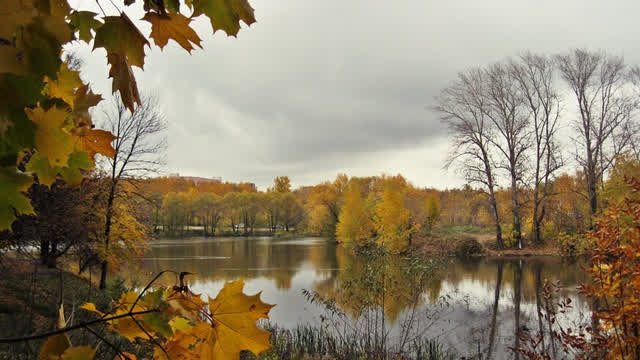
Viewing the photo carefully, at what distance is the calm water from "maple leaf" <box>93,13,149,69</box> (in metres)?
5.78

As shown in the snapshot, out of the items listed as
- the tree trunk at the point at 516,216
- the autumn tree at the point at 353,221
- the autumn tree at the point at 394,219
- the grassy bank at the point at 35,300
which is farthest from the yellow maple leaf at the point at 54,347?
the autumn tree at the point at 353,221

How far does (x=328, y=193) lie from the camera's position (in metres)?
57.2

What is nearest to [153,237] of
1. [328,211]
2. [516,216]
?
[516,216]

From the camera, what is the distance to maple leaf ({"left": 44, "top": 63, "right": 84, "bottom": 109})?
714 millimetres

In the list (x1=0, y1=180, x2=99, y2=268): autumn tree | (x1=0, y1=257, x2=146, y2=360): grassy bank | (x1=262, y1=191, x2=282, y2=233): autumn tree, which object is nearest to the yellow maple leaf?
(x1=0, y1=257, x2=146, y2=360): grassy bank

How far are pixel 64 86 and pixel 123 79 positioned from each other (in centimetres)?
10

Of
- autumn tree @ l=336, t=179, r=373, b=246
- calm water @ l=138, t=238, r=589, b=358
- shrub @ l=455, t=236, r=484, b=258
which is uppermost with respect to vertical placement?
autumn tree @ l=336, t=179, r=373, b=246

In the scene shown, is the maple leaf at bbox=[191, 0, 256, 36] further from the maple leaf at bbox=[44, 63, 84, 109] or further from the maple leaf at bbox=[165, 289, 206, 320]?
the maple leaf at bbox=[165, 289, 206, 320]

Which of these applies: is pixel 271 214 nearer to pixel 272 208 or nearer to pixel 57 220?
pixel 272 208

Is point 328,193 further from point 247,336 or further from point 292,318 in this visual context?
point 247,336

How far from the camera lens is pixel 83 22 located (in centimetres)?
73

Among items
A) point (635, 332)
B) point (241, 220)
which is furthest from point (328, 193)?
point (635, 332)

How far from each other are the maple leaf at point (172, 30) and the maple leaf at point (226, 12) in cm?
3

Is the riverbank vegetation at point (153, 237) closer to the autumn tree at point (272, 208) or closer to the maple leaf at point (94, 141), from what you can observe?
the maple leaf at point (94, 141)
